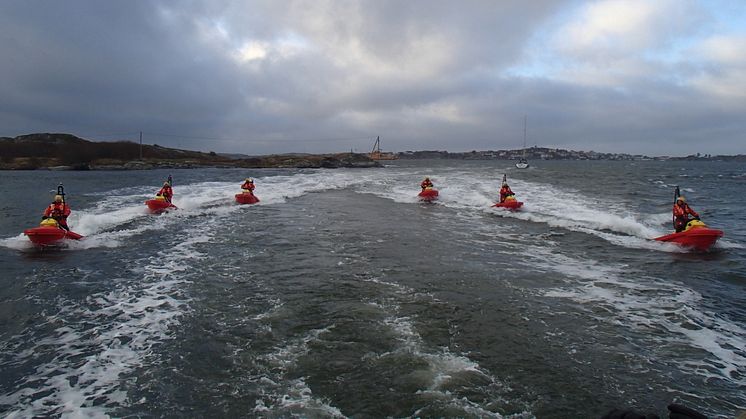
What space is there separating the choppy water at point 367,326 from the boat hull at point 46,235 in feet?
1.66

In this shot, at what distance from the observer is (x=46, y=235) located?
1373 centimetres

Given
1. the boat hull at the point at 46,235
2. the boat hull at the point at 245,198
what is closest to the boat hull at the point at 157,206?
the boat hull at the point at 245,198

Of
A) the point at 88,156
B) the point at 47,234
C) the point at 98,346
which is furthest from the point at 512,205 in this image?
the point at 88,156

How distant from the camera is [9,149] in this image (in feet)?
319

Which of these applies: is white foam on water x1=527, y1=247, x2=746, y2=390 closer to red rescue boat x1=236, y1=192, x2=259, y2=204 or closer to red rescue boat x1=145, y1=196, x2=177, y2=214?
red rescue boat x1=145, y1=196, x2=177, y2=214

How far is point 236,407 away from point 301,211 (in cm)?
1869

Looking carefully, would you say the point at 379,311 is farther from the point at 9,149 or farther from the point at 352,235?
the point at 9,149

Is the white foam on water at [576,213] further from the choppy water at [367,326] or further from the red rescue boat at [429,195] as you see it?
the choppy water at [367,326]

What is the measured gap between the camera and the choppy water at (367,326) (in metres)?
5.65

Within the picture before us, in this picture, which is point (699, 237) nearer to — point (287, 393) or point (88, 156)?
point (287, 393)

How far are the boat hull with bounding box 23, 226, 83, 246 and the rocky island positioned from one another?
81693 millimetres

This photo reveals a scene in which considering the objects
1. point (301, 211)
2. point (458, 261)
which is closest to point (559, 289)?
point (458, 261)

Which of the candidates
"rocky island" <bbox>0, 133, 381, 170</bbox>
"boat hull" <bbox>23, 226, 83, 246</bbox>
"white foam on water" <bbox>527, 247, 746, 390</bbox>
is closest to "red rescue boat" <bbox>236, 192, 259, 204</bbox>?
"boat hull" <bbox>23, 226, 83, 246</bbox>

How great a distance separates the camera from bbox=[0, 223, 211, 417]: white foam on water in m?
5.50
